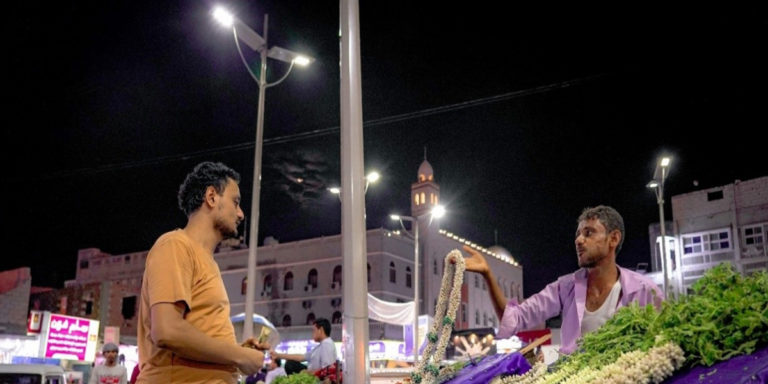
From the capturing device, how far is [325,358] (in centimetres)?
1007

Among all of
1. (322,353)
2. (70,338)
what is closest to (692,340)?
(322,353)

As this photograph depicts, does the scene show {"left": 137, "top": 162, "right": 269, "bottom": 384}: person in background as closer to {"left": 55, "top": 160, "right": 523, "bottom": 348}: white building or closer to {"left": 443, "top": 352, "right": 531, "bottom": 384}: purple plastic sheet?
{"left": 443, "top": 352, "right": 531, "bottom": 384}: purple plastic sheet

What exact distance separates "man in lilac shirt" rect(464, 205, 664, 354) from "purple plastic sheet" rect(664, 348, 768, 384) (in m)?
1.69

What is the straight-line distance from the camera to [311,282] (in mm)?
61812

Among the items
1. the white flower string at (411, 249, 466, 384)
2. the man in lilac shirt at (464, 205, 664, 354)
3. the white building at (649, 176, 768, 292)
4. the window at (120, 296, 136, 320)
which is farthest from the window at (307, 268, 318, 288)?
the white flower string at (411, 249, 466, 384)

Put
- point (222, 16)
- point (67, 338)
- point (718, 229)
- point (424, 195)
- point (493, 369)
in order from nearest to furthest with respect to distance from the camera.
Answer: point (493, 369), point (222, 16), point (67, 338), point (718, 229), point (424, 195)

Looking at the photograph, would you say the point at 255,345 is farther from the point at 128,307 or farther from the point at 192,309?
the point at 128,307

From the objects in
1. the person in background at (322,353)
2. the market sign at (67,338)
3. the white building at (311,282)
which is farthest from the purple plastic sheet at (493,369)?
the white building at (311,282)

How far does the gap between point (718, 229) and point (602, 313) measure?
42.6m

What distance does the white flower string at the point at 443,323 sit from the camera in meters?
4.12

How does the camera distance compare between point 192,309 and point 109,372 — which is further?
point 109,372

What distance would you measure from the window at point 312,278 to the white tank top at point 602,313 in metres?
58.1

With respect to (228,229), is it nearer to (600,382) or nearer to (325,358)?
(600,382)

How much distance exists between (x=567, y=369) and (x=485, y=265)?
1.18 m
